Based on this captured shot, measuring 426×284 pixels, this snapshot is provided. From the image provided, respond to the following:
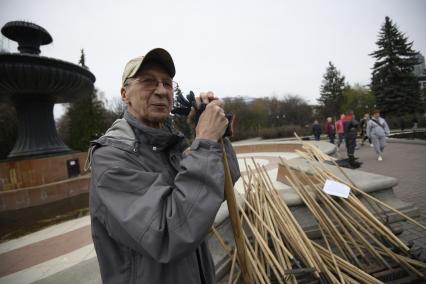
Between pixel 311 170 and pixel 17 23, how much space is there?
9.58m

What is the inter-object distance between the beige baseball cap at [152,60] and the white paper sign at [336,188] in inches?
86.6

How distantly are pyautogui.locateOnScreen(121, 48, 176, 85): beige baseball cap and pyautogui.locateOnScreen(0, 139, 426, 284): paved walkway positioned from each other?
203 cm

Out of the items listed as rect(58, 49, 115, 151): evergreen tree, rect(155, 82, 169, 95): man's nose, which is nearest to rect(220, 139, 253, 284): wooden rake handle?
rect(155, 82, 169, 95): man's nose

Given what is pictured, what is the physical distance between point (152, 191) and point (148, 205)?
0.06 m

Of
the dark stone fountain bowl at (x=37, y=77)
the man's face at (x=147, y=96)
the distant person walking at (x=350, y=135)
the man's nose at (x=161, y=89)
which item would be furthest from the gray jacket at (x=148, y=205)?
the dark stone fountain bowl at (x=37, y=77)

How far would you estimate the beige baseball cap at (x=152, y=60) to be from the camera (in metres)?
1.28

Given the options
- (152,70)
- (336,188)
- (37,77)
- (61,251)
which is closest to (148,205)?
(152,70)

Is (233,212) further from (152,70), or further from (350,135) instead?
(350,135)

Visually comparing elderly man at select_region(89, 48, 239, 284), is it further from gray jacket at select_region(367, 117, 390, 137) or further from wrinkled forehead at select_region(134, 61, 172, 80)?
gray jacket at select_region(367, 117, 390, 137)

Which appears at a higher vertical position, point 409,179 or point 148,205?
point 148,205

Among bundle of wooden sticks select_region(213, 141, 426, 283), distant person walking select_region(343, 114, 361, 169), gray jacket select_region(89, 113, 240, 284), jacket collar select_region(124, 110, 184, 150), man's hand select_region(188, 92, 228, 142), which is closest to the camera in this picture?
gray jacket select_region(89, 113, 240, 284)

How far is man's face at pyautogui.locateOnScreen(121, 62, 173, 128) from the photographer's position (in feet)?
4.42

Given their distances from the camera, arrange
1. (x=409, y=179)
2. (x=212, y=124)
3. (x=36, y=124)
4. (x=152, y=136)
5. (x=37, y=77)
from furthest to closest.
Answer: (x=36, y=124), (x=37, y=77), (x=409, y=179), (x=152, y=136), (x=212, y=124)

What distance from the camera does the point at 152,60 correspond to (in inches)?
53.4
